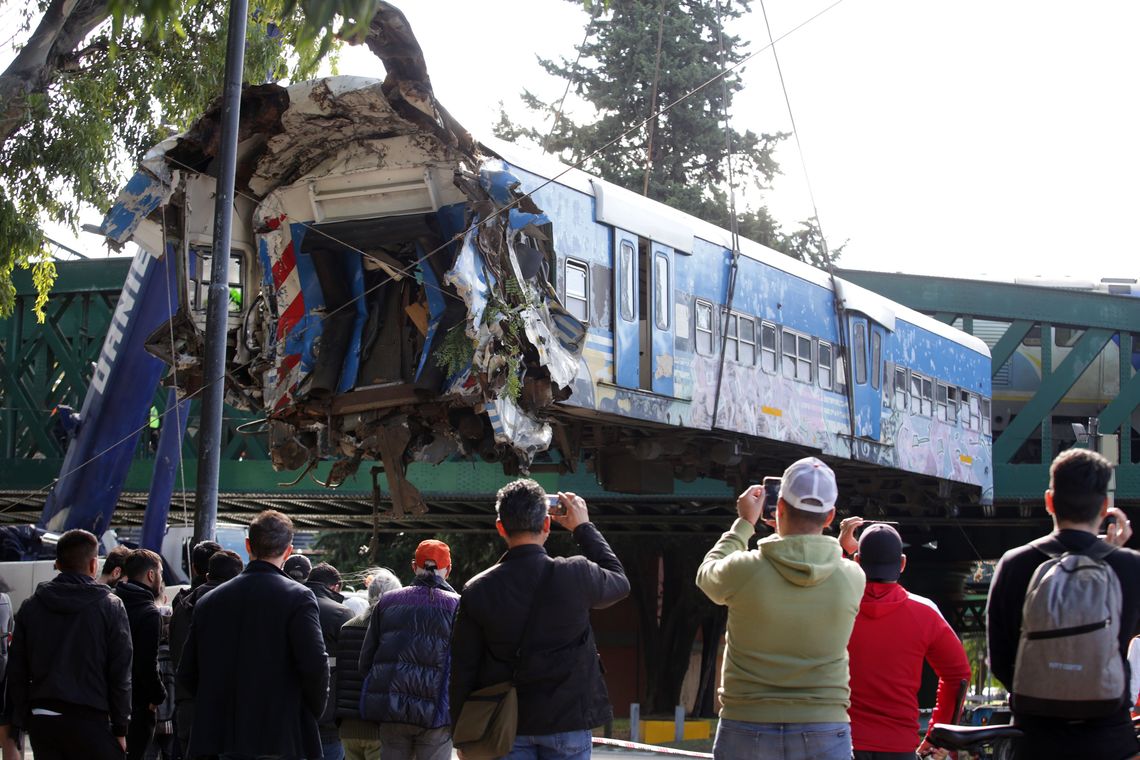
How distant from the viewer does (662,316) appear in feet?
48.1

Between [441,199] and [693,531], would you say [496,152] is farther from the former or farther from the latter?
[693,531]

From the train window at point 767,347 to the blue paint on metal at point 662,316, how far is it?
222cm

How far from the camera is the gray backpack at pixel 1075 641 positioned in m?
4.65

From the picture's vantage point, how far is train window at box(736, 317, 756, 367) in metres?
16.4

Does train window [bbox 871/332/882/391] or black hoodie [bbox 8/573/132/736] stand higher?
train window [bbox 871/332/882/391]

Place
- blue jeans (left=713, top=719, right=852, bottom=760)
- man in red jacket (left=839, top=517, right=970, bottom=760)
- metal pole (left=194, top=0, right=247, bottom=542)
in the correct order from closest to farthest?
blue jeans (left=713, top=719, right=852, bottom=760)
man in red jacket (left=839, top=517, right=970, bottom=760)
metal pole (left=194, top=0, right=247, bottom=542)

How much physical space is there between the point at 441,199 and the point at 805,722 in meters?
8.28

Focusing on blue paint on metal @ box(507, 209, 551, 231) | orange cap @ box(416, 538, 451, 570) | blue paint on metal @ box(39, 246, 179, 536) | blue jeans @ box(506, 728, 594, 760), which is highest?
blue paint on metal @ box(507, 209, 551, 231)

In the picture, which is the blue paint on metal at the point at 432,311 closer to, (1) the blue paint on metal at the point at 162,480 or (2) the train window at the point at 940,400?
(1) the blue paint on metal at the point at 162,480

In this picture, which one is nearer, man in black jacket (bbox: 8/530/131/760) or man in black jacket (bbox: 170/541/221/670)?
man in black jacket (bbox: 8/530/131/760)

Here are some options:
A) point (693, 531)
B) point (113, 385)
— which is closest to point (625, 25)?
point (693, 531)

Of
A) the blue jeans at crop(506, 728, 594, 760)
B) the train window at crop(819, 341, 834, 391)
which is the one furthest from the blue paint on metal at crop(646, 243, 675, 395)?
the blue jeans at crop(506, 728, 594, 760)

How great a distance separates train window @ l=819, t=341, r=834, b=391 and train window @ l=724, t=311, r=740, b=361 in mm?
2449

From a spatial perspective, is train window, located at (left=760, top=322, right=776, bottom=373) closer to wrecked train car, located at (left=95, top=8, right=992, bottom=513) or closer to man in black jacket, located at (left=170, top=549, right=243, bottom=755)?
wrecked train car, located at (left=95, top=8, right=992, bottom=513)
